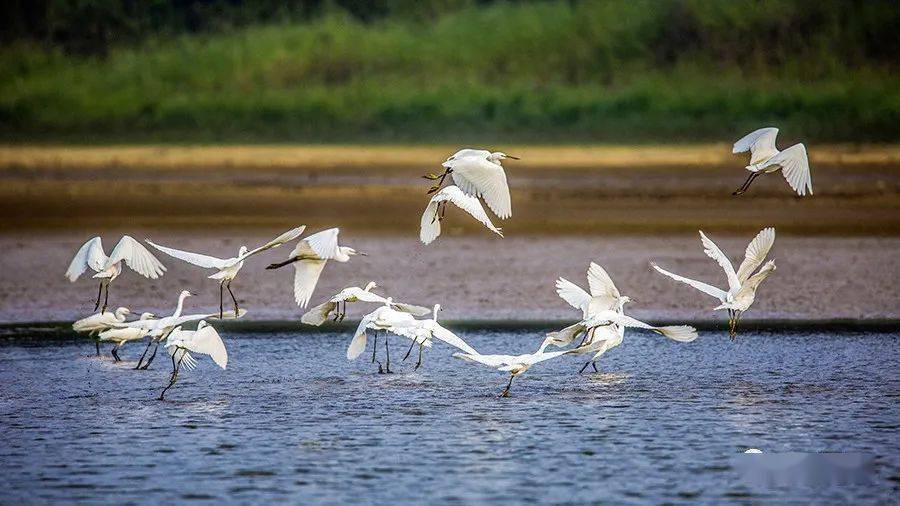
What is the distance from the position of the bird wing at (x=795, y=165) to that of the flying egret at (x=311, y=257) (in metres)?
3.59

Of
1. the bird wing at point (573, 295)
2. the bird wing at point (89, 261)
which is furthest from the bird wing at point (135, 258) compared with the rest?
the bird wing at point (573, 295)

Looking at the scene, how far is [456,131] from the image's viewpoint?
1334 inches

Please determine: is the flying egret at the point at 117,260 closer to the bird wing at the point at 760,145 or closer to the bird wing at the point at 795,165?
the bird wing at the point at 760,145

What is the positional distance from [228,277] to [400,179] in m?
15.2

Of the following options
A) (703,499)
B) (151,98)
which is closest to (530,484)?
(703,499)

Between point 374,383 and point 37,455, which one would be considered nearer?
point 37,455

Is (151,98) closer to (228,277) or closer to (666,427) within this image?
(228,277)

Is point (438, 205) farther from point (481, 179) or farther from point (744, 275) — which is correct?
point (744, 275)

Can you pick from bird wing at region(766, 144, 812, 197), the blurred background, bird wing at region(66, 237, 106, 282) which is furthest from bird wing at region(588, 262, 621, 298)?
bird wing at region(66, 237, 106, 282)

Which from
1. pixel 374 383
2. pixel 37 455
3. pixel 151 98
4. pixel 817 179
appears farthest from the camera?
pixel 151 98

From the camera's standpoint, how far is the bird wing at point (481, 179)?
39.0 feet

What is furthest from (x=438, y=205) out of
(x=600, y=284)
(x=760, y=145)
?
(x=760, y=145)

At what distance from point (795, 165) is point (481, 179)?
256cm

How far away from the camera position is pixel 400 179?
92.2 feet
